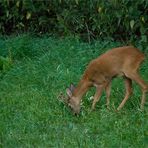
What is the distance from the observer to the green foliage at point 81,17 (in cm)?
1149

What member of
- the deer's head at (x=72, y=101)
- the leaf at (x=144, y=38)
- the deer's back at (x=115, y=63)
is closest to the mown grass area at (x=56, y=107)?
the deer's head at (x=72, y=101)

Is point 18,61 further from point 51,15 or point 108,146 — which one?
point 108,146

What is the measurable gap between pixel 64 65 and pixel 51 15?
3045mm

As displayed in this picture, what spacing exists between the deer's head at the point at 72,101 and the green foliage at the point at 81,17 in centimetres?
292

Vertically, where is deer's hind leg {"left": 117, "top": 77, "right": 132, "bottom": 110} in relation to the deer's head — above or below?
above

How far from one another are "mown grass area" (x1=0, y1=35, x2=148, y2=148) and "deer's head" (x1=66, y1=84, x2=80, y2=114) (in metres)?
0.08

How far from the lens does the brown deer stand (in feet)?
27.8

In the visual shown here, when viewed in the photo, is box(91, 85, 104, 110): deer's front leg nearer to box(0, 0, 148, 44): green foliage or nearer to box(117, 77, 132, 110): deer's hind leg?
box(117, 77, 132, 110): deer's hind leg

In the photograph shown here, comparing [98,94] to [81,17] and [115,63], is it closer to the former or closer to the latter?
[115,63]

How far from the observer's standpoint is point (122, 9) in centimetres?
→ 1154

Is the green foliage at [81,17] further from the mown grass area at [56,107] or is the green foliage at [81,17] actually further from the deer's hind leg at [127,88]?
the deer's hind leg at [127,88]

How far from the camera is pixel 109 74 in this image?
8.74 meters

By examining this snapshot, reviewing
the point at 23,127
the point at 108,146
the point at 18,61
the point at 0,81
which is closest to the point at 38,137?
the point at 23,127

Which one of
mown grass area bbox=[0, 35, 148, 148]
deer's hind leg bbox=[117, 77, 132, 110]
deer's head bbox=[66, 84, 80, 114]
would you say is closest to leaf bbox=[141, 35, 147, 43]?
mown grass area bbox=[0, 35, 148, 148]
